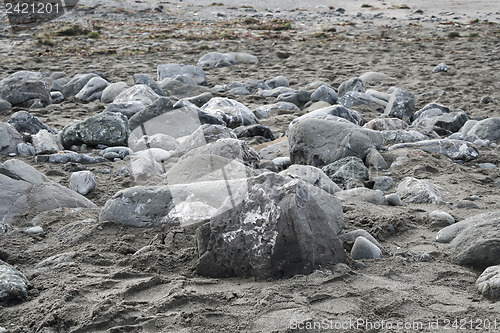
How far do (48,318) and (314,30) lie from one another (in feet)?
40.9

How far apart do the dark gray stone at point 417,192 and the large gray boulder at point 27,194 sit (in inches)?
80.9

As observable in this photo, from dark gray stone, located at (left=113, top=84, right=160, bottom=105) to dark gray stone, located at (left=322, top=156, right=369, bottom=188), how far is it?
2752mm

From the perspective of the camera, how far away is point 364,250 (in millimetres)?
2602

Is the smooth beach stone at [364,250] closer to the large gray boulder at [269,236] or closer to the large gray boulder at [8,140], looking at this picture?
→ the large gray boulder at [269,236]

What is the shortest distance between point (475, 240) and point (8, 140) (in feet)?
12.1

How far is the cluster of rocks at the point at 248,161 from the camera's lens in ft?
7.97

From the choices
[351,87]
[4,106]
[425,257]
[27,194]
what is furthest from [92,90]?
[425,257]

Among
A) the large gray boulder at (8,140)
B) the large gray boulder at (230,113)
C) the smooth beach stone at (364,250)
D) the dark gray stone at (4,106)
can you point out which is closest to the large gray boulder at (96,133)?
the large gray boulder at (8,140)

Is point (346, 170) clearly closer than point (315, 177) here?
No

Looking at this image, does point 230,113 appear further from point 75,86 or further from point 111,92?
Result: point 75,86

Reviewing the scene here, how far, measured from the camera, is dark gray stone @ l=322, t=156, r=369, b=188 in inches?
157

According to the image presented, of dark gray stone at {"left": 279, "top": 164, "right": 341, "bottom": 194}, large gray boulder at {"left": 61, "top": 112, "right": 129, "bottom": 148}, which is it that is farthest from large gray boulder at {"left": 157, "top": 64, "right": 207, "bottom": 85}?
dark gray stone at {"left": 279, "top": 164, "right": 341, "bottom": 194}

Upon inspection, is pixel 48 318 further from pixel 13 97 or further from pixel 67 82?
pixel 67 82

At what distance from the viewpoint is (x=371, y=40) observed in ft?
37.1
